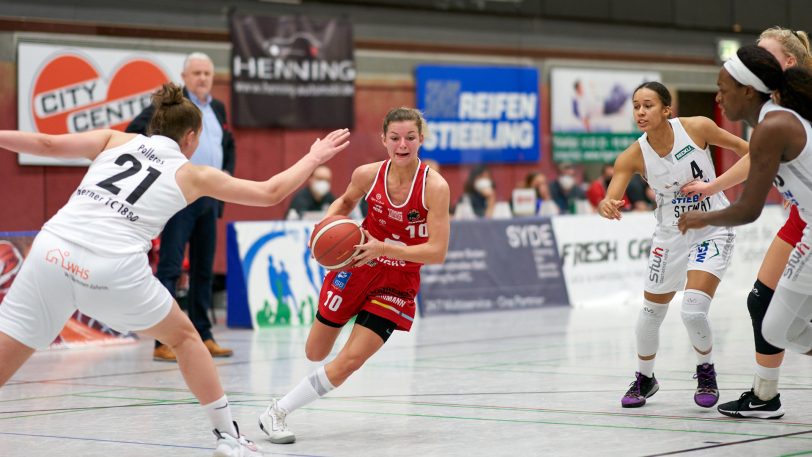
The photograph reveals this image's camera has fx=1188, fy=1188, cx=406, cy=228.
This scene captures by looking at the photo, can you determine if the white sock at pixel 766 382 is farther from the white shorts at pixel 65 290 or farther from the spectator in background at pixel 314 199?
the spectator in background at pixel 314 199

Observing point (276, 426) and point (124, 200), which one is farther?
point (276, 426)

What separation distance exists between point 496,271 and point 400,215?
312 inches

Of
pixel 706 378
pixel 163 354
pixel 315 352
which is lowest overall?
pixel 163 354

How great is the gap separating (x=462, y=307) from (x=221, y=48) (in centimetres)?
550

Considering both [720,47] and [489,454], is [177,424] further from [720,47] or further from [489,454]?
[720,47]

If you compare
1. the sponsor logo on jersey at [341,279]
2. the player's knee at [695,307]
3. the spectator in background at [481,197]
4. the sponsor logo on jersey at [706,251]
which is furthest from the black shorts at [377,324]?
the spectator in background at [481,197]

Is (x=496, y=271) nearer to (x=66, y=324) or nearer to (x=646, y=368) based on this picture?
(x=66, y=324)

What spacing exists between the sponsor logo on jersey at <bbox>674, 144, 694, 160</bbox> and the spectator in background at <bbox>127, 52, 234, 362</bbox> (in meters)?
4.07

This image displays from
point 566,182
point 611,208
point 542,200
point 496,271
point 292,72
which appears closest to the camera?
point 611,208

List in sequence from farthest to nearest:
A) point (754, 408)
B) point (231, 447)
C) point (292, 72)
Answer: point (292, 72) → point (754, 408) → point (231, 447)

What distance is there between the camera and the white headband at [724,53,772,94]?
5504mm

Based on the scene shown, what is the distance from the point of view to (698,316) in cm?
687

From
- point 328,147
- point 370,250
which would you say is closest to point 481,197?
point 370,250

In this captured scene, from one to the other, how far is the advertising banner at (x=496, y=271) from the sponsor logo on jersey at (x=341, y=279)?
23.0 feet
